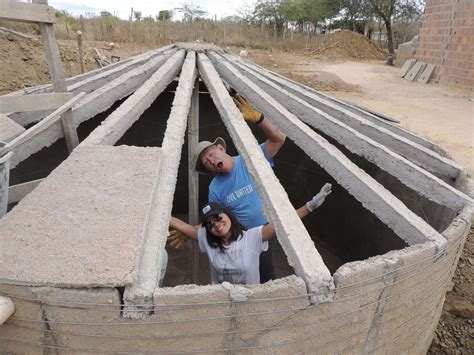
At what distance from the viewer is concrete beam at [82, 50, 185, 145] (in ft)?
8.02

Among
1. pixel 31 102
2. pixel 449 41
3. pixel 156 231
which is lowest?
pixel 156 231

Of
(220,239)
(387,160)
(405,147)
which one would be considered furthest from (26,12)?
(405,147)

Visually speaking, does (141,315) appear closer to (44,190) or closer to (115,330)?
(115,330)

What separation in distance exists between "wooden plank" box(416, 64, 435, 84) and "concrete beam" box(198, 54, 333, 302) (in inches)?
539

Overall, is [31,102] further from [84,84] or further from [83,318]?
[84,84]

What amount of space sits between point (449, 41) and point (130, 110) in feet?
45.5

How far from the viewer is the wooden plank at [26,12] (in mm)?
2064

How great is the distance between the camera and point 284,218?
1.90 metres

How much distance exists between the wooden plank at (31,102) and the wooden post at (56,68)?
11cm

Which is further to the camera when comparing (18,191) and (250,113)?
(250,113)

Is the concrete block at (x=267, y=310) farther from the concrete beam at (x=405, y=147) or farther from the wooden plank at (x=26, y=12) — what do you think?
the concrete beam at (x=405, y=147)

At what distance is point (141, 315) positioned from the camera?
1456 millimetres

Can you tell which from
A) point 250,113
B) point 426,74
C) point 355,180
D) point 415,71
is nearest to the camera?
point 355,180

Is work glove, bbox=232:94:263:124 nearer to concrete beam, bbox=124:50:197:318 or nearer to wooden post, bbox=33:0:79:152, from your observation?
concrete beam, bbox=124:50:197:318
